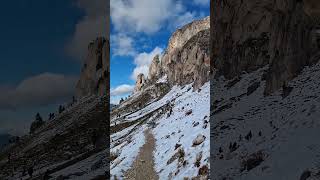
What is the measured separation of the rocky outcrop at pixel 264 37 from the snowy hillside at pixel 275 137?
207cm

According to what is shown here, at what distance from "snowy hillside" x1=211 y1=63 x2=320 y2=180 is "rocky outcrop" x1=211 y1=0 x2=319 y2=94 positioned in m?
2.07

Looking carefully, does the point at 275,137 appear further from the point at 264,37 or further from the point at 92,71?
the point at 92,71

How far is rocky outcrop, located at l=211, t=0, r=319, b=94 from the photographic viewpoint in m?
33.4

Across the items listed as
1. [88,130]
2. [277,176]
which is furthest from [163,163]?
[88,130]

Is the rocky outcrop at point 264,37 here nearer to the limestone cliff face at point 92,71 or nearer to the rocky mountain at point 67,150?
the rocky mountain at point 67,150

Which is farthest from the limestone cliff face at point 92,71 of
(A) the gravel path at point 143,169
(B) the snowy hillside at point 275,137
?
(B) the snowy hillside at point 275,137

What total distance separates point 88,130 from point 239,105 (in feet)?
116

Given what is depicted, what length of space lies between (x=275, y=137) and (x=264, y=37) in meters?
50.2

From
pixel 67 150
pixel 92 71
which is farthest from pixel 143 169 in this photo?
pixel 92 71

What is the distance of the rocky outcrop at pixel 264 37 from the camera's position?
109ft

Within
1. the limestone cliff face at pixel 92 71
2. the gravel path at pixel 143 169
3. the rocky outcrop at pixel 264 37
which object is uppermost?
the limestone cliff face at pixel 92 71

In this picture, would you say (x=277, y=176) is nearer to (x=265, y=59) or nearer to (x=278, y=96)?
(x=278, y=96)

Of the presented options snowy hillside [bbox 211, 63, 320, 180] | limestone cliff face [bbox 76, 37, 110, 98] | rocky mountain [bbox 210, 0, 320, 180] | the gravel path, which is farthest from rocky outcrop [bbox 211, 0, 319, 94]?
limestone cliff face [bbox 76, 37, 110, 98]

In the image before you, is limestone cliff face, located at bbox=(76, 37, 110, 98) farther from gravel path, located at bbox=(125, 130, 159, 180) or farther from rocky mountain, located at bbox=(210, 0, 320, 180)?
gravel path, located at bbox=(125, 130, 159, 180)
